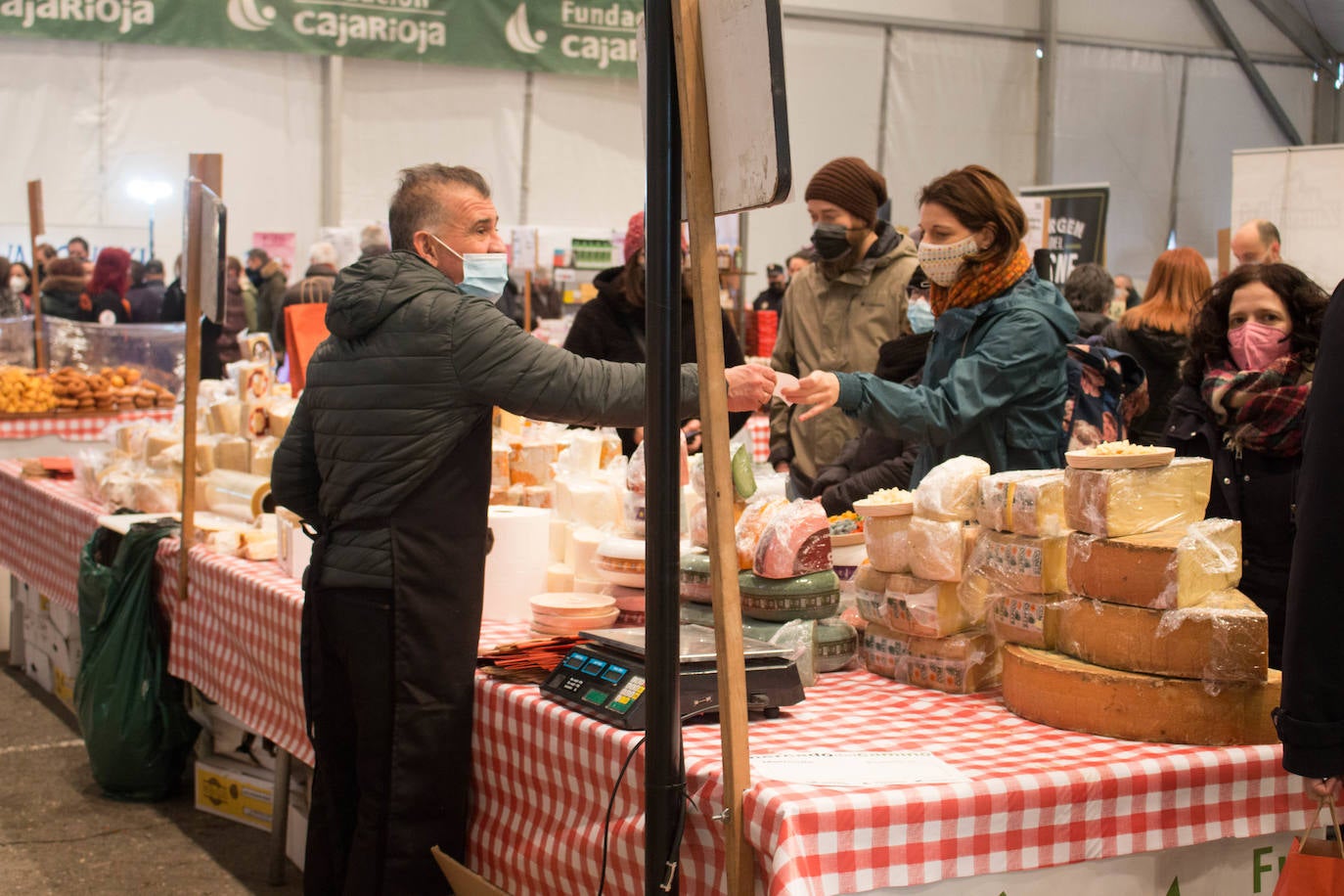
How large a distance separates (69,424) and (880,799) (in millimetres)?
7046

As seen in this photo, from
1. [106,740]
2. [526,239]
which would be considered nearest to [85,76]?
[526,239]

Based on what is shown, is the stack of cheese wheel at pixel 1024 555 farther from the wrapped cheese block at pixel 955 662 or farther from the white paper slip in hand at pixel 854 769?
the white paper slip in hand at pixel 854 769

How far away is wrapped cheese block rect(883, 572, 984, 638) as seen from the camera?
2.46m

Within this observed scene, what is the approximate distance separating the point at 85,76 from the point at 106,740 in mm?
10636

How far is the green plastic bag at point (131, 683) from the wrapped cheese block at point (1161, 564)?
3.11m

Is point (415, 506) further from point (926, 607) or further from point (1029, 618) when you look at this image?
point (1029, 618)

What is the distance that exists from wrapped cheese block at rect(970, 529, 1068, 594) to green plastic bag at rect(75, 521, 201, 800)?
9.49ft

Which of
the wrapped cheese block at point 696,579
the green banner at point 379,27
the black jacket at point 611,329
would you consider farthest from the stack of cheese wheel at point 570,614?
the green banner at point 379,27

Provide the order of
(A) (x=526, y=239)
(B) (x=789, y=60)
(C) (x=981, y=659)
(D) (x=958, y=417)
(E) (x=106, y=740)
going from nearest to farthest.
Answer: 1. (C) (x=981, y=659)
2. (D) (x=958, y=417)
3. (E) (x=106, y=740)
4. (A) (x=526, y=239)
5. (B) (x=789, y=60)

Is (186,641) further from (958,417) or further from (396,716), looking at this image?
(958,417)

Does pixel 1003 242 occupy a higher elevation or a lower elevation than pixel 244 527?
higher

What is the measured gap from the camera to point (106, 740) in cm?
442

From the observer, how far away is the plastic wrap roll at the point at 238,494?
171 inches

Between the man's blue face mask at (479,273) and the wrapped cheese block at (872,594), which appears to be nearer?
the wrapped cheese block at (872,594)
